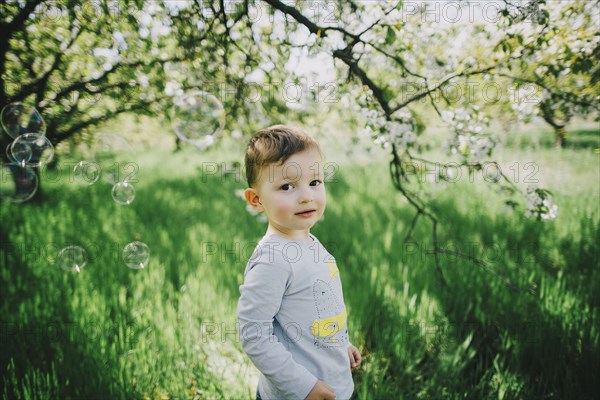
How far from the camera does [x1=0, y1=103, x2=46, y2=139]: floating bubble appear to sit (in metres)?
2.52

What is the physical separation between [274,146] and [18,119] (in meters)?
2.27

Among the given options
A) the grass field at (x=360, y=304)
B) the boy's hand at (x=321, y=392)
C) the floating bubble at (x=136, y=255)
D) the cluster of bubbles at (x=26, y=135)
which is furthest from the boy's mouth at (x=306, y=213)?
the cluster of bubbles at (x=26, y=135)

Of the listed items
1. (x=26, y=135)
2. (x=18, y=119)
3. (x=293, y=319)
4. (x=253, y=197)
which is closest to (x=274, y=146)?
(x=253, y=197)

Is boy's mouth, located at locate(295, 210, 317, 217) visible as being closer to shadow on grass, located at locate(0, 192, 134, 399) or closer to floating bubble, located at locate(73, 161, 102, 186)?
shadow on grass, located at locate(0, 192, 134, 399)

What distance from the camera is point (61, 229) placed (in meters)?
4.21

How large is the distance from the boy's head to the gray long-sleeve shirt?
9 cm

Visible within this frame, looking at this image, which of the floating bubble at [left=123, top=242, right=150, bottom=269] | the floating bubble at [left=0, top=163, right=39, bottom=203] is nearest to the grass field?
the floating bubble at [left=123, top=242, right=150, bottom=269]

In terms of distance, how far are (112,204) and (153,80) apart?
3.05m

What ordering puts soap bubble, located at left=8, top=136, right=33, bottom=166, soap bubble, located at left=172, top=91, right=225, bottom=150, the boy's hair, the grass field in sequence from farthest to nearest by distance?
soap bubble, located at left=172, top=91, right=225, bottom=150
soap bubble, located at left=8, top=136, right=33, bottom=166
the grass field
the boy's hair

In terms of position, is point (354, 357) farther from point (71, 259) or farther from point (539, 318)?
point (71, 259)

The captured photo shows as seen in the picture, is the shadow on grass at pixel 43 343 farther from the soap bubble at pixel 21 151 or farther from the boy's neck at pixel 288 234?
the boy's neck at pixel 288 234

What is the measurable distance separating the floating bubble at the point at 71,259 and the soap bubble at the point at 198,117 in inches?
46.5

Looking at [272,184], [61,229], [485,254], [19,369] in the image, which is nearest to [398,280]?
[485,254]

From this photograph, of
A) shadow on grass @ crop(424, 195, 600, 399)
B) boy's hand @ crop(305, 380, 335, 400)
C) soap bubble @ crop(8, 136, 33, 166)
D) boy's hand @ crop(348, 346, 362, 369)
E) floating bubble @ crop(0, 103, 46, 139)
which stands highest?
floating bubble @ crop(0, 103, 46, 139)
